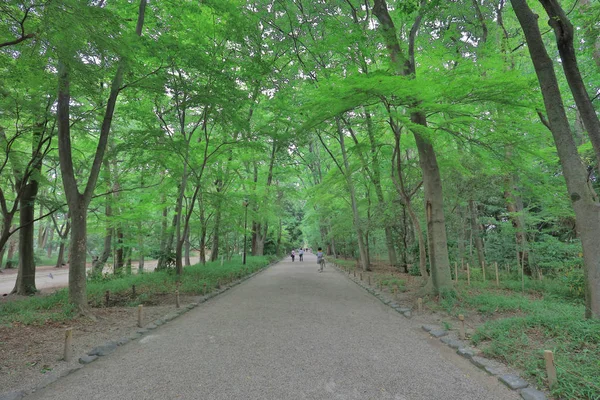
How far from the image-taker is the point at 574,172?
509 centimetres

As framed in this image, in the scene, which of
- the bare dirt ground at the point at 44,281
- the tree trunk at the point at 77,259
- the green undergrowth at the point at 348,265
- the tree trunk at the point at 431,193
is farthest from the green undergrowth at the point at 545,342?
the bare dirt ground at the point at 44,281

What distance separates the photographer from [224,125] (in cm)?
1085

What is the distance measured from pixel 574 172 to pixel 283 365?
586cm

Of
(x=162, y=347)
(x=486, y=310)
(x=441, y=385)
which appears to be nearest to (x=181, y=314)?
(x=162, y=347)

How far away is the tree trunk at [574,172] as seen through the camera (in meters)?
4.91

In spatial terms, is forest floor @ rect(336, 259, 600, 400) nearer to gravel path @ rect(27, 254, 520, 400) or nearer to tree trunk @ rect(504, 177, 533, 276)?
gravel path @ rect(27, 254, 520, 400)

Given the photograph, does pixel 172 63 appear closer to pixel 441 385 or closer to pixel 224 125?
pixel 224 125

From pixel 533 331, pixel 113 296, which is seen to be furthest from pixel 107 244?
pixel 533 331

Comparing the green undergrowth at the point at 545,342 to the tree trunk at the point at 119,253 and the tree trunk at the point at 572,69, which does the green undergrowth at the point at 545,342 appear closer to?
the tree trunk at the point at 572,69

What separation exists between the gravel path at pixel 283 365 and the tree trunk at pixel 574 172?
2692 mm

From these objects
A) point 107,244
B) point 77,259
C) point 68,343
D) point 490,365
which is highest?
point 107,244

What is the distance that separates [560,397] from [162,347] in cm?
567

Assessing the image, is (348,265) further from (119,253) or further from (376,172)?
(119,253)

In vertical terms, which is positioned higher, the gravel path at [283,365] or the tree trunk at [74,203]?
the tree trunk at [74,203]
